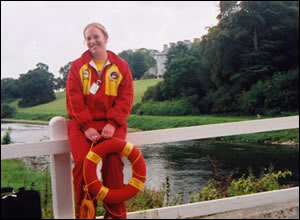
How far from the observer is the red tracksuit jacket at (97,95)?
5.75 ft

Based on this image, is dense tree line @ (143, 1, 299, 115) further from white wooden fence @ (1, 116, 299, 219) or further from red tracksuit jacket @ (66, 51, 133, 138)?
red tracksuit jacket @ (66, 51, 133, 138)

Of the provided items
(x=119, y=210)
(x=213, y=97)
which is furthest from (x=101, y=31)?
(x=213, y=97)

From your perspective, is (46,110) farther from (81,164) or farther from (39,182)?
(81,164)

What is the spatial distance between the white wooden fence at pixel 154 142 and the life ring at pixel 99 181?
0.26 m

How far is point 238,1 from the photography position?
3108 cm

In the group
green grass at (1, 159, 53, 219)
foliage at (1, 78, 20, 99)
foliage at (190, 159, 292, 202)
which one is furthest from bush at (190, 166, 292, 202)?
foliage at (1, 78, 20, 99)

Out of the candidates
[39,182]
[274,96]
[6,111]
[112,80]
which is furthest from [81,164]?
[274,96]

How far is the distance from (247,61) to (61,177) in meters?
29.4

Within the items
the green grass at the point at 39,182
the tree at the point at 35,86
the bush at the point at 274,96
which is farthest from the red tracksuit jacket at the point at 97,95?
the bush at the point at 274,96

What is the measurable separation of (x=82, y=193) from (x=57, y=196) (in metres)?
0.25

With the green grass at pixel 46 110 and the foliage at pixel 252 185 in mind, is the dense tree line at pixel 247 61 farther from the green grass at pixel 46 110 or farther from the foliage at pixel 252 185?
the foliage at pixel 252 185

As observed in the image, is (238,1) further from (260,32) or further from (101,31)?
(101,31)

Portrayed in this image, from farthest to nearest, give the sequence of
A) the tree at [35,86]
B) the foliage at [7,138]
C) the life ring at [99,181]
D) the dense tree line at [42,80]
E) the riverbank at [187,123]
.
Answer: the riverbank at [187,123], the foliage at [7,138], the tree at [35,86], the dense tree line at [42,80], the life ring at [99,181]

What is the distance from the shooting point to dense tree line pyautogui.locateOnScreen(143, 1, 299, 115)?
1044 inches
